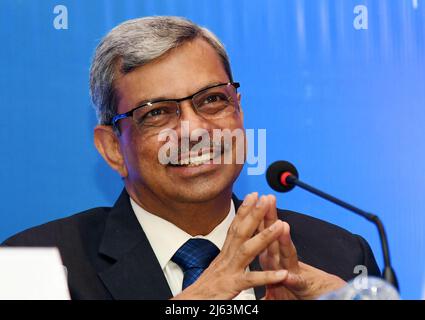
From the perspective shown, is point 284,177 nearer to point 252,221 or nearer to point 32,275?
point 252,221

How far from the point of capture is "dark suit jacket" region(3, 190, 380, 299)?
2.42 metres

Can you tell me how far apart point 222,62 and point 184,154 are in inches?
15.3

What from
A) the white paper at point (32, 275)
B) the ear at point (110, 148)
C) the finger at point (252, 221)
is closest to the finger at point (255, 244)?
the finger at point (252, 221)

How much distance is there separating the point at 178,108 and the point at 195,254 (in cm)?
49

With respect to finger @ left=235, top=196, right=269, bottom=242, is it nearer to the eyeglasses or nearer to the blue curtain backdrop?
the eyeglasses

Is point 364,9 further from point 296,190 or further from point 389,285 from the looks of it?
point 389,285

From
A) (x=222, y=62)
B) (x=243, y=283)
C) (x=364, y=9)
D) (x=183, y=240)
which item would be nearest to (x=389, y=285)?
(x=243, y=283)

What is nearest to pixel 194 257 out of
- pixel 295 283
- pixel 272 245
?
pixel 272 245

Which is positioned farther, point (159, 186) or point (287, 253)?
point (159, 186)

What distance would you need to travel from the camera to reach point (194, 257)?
2521mm

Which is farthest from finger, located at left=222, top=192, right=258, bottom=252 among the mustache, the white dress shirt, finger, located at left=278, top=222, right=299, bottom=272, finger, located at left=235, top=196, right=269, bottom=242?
the mustache

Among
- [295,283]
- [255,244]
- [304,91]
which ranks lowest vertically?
[295,283]

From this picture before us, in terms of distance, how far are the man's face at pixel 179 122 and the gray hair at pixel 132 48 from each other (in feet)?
0.09

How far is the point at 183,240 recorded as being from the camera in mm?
→ 2596
